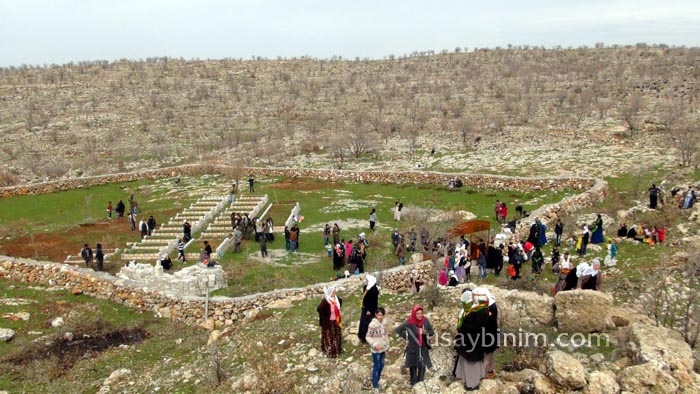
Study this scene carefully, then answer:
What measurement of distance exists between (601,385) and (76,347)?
11899 millimetres

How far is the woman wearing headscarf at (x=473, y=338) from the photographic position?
7.06m

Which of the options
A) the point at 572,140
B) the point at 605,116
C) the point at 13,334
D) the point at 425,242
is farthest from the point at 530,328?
the point at 605,116

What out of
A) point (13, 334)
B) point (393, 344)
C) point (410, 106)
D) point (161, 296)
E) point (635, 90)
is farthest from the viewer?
point (410, 106)

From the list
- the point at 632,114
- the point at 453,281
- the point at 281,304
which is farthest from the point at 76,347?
the point at 632,114

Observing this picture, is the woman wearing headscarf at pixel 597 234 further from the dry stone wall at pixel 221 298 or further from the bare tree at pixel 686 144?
the bare tree at pixel 686 144

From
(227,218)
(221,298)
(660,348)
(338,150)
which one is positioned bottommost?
(227,218)

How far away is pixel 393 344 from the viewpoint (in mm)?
9742

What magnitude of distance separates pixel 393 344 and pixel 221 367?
10.8ft

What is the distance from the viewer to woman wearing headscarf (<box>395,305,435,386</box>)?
7559mm

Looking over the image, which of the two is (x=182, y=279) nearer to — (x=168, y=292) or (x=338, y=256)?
(x=168, y=292)

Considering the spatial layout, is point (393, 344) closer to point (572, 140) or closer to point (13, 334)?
point (13, 334)

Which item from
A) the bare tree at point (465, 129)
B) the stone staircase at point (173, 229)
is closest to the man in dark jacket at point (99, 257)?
the stone staircase at point (173, 229)

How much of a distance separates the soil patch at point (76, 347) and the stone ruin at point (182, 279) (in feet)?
5.89

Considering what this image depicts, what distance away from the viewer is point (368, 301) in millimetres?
9289
